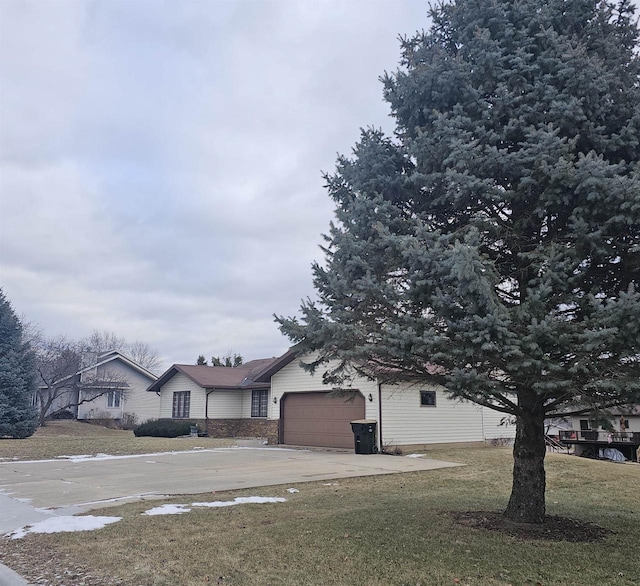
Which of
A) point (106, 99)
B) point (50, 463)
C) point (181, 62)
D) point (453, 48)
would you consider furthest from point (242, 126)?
point (50, 463)

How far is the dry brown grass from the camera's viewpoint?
511 centimetres

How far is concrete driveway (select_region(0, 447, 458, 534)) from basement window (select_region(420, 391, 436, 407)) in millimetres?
3566

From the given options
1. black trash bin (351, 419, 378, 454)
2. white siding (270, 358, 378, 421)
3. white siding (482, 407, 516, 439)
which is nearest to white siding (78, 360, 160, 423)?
white siding (270, 358, 378, 421)

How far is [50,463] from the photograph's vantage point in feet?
54.2

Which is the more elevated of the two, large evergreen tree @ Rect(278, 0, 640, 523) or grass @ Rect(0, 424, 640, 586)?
large evergreen tree @ Rect(278, 0, 640, 523)

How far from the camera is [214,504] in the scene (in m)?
9.07

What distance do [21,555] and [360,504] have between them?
4.94 meters

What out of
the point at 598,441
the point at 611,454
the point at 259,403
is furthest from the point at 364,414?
the point at 598,441

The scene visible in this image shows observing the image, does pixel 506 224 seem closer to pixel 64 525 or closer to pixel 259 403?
pixel 64 525

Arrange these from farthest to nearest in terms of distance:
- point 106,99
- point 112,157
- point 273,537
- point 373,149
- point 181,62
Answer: point 112,157 < point 106,99 < point 181,62 < point 373,149 < point 273,537

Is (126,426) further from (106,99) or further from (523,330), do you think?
(523,330)

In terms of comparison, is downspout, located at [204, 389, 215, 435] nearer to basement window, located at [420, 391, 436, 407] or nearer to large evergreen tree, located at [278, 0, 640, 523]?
basement window, located at [420, 391, 436, 407]

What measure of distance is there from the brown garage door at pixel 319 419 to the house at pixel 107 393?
59.0 ft

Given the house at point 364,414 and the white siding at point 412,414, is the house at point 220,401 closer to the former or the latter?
the house at point 364,414
